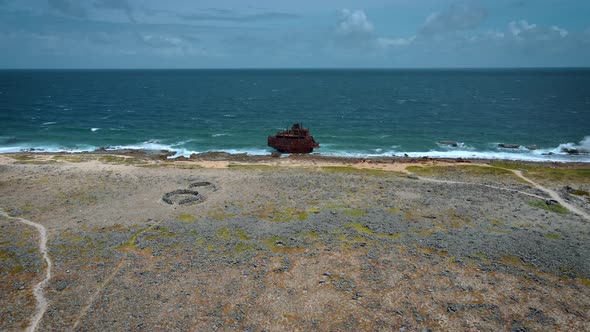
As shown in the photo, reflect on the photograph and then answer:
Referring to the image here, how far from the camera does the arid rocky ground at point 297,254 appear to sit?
2466 cm

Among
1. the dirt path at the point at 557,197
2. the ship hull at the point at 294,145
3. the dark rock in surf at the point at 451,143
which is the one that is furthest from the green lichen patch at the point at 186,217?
the dark rock in surf at the point at 451,143

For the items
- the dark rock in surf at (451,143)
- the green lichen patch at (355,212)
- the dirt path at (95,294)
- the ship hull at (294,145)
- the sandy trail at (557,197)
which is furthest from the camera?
the dark rock in surf at (451,143)

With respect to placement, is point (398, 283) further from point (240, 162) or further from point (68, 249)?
point (240, 162)

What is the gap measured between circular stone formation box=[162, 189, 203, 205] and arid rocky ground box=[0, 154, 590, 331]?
3.25ft

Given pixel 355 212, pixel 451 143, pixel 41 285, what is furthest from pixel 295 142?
pixel 41 285

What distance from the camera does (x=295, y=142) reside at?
71.1 m

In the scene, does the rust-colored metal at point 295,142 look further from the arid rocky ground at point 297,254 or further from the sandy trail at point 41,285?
the sandy trail at point 41,285

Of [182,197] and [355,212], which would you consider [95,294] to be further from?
[355,212]

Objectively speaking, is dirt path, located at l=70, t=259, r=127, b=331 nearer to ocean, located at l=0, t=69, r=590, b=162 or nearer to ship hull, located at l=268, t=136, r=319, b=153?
ship hull, located at l=268, t=136, r=319, b=153

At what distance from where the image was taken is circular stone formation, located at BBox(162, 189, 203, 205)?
43.3m

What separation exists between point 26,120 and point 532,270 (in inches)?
4794

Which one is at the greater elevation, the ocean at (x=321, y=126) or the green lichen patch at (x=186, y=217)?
the ocean at (x=321, y=126)

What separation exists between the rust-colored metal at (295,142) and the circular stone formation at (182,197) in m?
28.5

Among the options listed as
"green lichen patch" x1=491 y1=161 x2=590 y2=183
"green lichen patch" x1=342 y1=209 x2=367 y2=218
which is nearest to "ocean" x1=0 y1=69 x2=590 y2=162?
"green lichen patch" x1=491 y1=161 x2=590 y2=183
